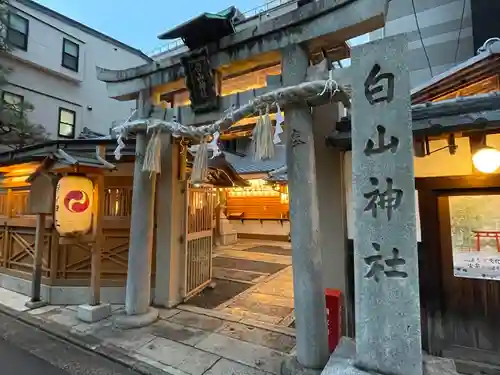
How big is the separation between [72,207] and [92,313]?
2.33 meters

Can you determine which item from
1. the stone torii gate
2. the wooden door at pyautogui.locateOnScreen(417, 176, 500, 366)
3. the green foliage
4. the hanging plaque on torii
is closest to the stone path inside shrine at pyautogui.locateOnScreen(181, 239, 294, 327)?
the stone torii gate

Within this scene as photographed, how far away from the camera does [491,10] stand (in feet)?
30.0

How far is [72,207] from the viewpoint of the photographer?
20.0ft

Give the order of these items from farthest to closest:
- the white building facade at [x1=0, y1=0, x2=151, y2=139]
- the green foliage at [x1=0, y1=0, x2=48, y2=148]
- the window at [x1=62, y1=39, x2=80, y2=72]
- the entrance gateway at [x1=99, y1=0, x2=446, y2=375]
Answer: the window at [x1=62, y1=39, x2=80, y2=72], the white building facade at [x1=0, y1=0, x2=151, y2=139], the green foliage at [x1=0, y1=0, x2=48, y2=148], the entrance gateway at [x1=99, y1=0, x2=446, y2=375]

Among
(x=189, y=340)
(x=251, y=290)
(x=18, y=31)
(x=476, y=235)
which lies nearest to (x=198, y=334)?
(x=189, y=340)

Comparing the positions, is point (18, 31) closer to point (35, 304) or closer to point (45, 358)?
point (35, 304)

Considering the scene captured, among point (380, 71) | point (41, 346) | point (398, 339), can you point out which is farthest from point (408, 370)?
point (41, 346)

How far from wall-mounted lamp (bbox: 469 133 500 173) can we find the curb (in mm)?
5643

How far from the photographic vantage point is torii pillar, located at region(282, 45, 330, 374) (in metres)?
4.01

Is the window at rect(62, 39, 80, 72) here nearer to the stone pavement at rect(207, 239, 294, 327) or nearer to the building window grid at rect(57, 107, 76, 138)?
the building window grid at rect(57, 107, 76, 138)

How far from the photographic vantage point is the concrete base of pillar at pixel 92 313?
6066 millimetres

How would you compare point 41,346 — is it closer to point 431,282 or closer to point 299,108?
point 299,108

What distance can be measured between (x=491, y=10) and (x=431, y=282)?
9.85 m

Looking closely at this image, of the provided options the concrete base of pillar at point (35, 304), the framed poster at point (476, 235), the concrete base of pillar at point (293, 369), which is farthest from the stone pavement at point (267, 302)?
the concrete base of pillar at point (35, 304)
